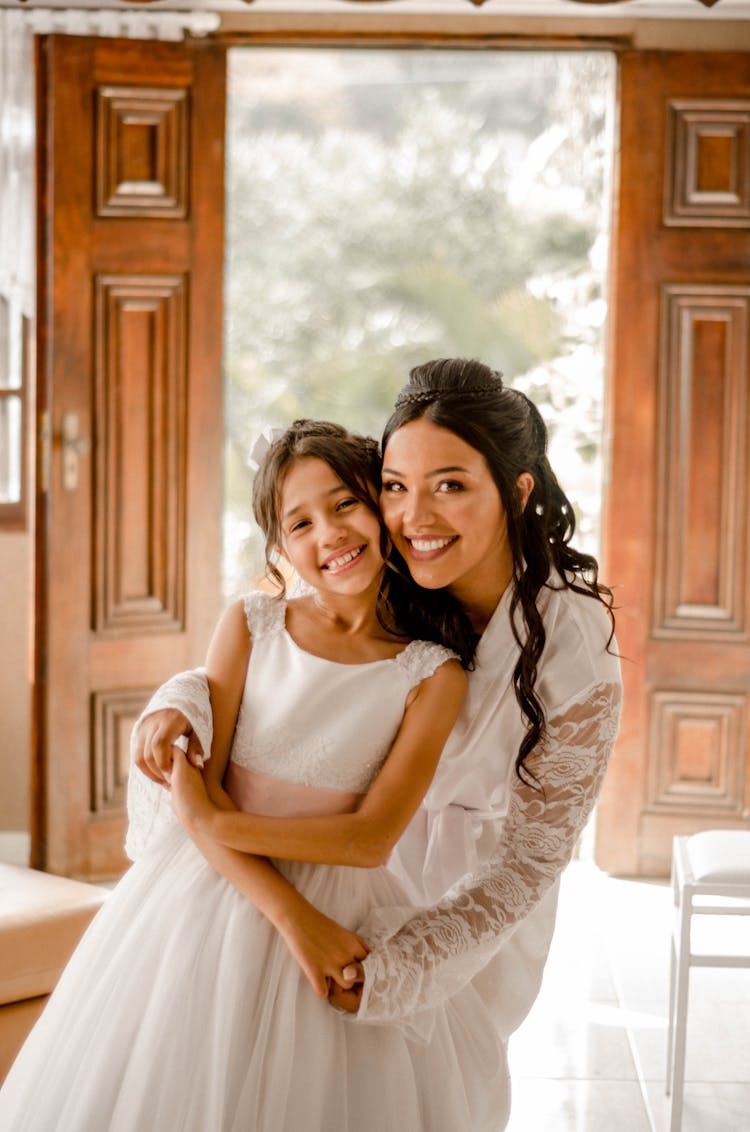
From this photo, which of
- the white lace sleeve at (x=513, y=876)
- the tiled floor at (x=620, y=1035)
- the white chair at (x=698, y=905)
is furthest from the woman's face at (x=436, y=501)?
the tiled floor at (x=620, y=1035)

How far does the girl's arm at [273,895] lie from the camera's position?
1.58 metres

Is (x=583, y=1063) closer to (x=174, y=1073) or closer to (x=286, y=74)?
(x=174, y=1073)

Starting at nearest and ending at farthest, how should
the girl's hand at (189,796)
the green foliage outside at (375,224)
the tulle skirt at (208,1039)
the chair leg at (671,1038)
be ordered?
1. the tulle skirt at (208,1039)
2. the girl's hand at (189,796)
3. the chair leg at (671,1038)
4. the green foliage outside at (375,224)

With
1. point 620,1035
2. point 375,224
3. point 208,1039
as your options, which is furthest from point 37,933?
point 375,224

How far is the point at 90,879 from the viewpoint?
3.92 meters

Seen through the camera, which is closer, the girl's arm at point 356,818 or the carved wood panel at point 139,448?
the girl's arm at point 356,818

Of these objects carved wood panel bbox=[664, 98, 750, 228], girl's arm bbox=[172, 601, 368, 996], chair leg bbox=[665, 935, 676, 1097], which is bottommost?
chair leg bbox=[665, 935, 676, 1097]

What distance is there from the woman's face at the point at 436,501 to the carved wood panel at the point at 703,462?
2303mm

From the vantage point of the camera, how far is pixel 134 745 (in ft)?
5.78

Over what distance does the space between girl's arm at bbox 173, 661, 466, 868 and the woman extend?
0.32 feet

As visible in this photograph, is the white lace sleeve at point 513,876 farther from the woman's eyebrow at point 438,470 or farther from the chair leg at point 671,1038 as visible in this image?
the chair leg at point 671,1038

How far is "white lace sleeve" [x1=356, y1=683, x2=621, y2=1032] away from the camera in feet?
5.44

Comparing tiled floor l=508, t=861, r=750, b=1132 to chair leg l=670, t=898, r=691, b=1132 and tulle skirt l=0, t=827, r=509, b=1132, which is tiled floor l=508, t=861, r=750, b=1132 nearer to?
chair leg l=670, t=898, r=691, b=1132

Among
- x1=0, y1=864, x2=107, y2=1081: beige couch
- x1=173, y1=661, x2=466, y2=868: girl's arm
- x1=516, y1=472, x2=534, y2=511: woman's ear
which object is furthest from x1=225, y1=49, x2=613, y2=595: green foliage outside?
x1=173, y1=661, x2=466, y2=868: girl's arm
